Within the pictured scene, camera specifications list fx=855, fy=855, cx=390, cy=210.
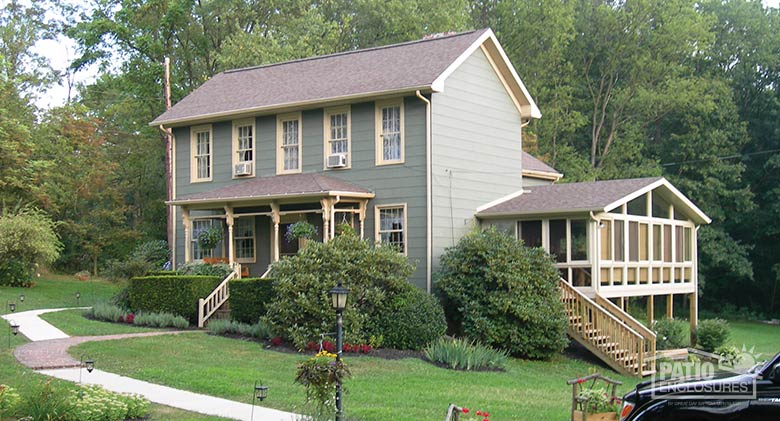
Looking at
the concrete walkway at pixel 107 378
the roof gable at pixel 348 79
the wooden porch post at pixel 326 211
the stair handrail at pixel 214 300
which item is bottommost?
the concrete walkway at pixel 107 378

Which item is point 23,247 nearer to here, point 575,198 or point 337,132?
point 337,132

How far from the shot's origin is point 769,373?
Result: 6.61 meters

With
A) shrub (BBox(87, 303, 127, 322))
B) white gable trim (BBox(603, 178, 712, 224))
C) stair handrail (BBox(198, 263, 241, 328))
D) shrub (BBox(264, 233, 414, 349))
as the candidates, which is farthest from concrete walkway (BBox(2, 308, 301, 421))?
white gable trim (BBox(603, 178, 712, 224))

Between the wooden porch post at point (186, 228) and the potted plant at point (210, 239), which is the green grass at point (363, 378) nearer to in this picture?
the potted plant at point (210, 239)

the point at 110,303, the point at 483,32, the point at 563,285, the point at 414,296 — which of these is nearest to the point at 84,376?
the point at 414,296

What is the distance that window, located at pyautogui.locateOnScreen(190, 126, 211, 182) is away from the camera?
25531mm

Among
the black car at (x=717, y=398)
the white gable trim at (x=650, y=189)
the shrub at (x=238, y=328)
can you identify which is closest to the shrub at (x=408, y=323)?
the shrub at (x=238, y=328)

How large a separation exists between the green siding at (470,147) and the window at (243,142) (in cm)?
607

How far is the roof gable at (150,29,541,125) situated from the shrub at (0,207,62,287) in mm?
5852

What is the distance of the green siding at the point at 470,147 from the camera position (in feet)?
70.4

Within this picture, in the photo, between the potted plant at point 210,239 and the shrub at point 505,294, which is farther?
the potted plant at point 210,239

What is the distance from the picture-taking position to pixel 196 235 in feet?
84.1

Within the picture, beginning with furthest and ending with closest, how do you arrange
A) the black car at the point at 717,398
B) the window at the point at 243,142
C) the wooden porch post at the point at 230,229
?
the window at the point at 243,142 → the wooden porch post at the point at 230,229 → the black car at the point at 717,398

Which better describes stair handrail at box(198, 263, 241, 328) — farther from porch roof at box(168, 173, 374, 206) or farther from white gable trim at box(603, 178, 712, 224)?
white gable trim at box(603, 178, 712, 224)
